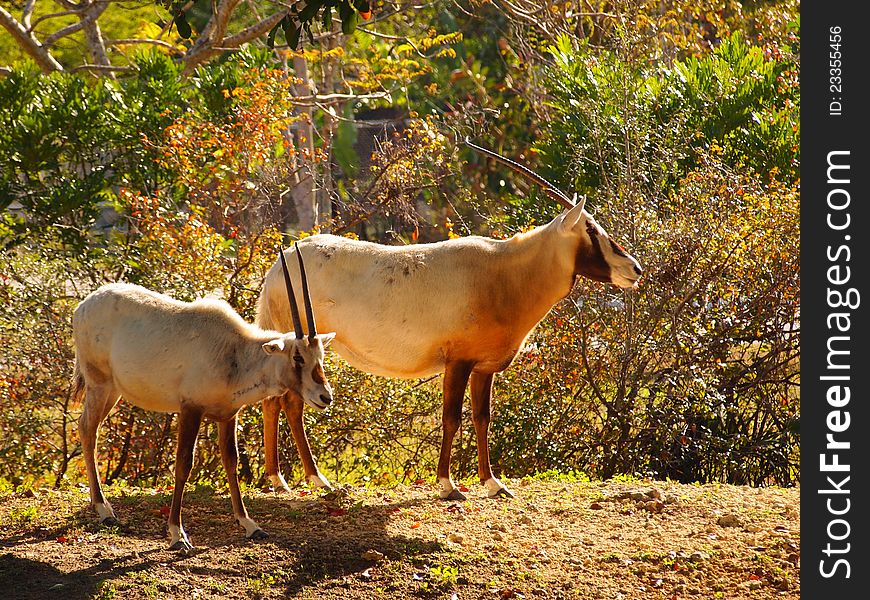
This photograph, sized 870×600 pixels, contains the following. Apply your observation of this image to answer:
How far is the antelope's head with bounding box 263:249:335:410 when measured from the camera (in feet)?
21.3

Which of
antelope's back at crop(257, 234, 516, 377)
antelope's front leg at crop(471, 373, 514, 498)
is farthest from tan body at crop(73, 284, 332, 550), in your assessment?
antelope's front leg at crop(471, 373, 514, 498)

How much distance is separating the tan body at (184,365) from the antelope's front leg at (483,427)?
2.08m

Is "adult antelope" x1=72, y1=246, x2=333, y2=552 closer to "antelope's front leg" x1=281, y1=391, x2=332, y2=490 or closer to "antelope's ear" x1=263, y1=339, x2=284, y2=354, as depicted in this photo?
"antelope's ear" x1=263, y1=339, x2=284, y2=354

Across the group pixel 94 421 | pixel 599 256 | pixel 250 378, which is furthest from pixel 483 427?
pixel 94 421

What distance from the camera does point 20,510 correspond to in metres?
7.88

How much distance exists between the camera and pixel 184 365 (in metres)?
6.91

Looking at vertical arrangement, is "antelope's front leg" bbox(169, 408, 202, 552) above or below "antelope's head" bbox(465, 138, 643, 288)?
below

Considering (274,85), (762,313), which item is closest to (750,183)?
(762,313)

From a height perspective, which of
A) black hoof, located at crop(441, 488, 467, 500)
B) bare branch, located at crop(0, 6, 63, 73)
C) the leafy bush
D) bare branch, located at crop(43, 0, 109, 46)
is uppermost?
bare branch, located at crop(43, 0, 109, 46)

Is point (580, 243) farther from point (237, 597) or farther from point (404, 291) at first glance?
point (237, 597)

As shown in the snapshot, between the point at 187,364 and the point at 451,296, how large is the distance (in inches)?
87.3

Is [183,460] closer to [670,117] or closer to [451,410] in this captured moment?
[451,410]

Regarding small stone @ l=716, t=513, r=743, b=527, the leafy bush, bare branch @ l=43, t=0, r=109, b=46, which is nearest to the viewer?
small stone @ l=716, t=513, r=743, b=527

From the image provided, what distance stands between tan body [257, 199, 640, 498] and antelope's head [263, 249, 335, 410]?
1.65 m
